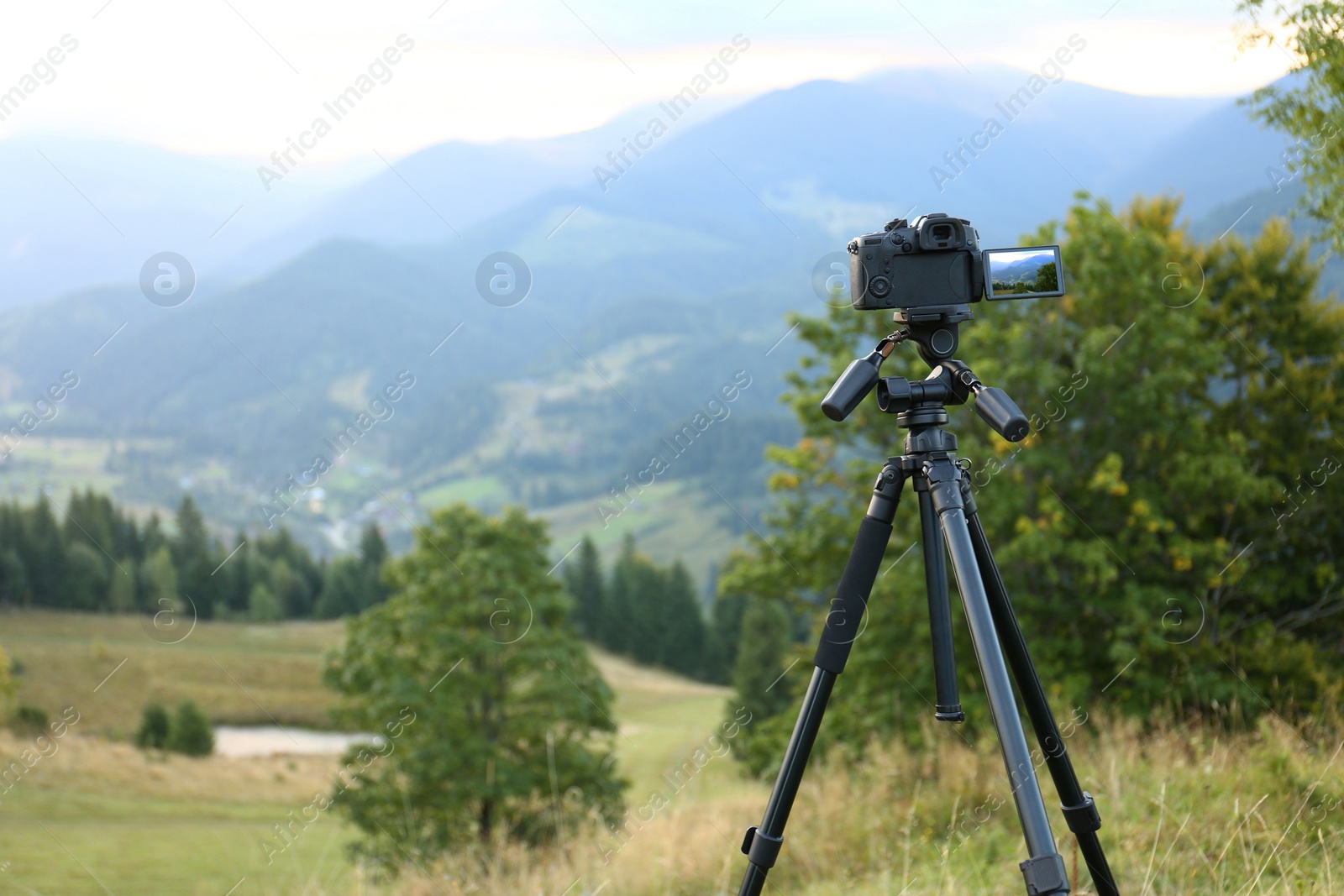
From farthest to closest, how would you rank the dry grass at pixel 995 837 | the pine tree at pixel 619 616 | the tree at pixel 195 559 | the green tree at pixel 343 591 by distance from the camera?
the green tree at pixel 343 591 < the pine tree at pixel 619 616 < the tree at pixel 195 559 < the dry grass at pixel 995 837

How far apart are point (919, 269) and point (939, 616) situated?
34.2 inches

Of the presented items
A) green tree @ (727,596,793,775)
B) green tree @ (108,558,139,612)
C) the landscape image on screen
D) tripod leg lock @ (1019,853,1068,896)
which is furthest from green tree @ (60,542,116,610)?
tripod leg lock @ (1019,853,1068,896)

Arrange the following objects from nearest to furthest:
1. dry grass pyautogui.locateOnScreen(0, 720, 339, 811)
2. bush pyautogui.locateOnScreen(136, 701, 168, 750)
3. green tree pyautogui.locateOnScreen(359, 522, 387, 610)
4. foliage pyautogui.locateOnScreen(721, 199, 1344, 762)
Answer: foliage pyautogui.locateOnScreen(721, 199, 1344, 762)
dry grass pyautogui.locateOnScreen(0, 720, 339, 811)
bush pyautogui.locateOnScreen(136, 701, 168, 750)
green tree pyautogui.locateOnScreen(359, 522, 387, 610)

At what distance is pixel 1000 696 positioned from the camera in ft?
6.11

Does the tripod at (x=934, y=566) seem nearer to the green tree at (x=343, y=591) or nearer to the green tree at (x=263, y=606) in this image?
the green tree at (x=263, y=606)

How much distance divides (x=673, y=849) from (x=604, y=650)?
199ft

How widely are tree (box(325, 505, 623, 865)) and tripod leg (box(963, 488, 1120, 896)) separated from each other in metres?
16.8

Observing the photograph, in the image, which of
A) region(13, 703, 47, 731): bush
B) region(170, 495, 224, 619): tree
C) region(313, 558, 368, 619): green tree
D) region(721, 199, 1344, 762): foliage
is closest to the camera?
region(721, 199, 1344, 762): foliage

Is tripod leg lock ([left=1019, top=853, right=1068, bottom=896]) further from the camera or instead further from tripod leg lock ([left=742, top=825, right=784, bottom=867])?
the camera

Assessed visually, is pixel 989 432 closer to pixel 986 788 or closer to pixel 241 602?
pixel 986 788

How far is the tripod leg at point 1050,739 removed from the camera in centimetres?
215

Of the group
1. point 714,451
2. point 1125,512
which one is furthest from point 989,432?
point 714,451

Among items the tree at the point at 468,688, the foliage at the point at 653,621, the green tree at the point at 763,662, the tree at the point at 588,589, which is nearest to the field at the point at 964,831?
the tree at the point at 468,688

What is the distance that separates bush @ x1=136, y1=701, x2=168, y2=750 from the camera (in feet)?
147
